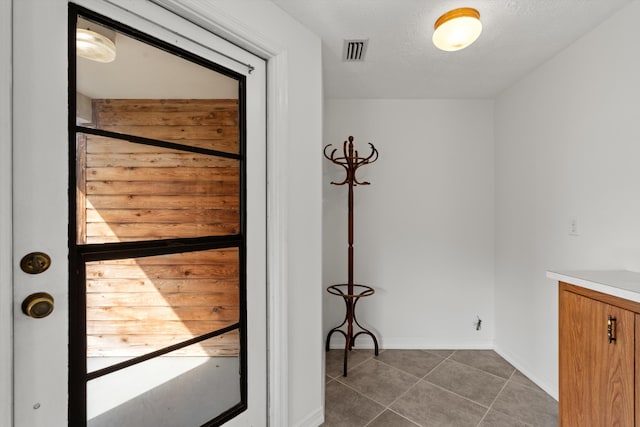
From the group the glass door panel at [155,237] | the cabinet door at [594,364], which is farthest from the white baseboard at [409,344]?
the glass door panel at [155,237]

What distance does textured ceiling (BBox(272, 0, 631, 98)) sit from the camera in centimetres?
147

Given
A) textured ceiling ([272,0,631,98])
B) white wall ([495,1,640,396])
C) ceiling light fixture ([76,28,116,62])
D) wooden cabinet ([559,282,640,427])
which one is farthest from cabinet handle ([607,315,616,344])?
ceiling light fixture ([76,28,116,62])

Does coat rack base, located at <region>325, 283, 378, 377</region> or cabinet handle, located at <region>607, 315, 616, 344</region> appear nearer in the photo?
cabinet handle, located at <region>607, 315, 616, 344</region>

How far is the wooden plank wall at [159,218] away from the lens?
96 centimetres

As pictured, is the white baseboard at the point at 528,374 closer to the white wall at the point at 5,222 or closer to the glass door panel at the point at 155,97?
the glass door panel at the point at 155,97

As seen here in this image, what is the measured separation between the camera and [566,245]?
1.87 m

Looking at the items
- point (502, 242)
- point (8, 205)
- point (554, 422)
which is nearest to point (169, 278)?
point (8, 205)

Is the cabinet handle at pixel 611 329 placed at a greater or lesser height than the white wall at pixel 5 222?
lesser

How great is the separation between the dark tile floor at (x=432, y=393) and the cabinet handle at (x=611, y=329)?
0.93 metres

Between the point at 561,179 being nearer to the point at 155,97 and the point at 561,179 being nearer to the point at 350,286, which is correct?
the point at 350,286

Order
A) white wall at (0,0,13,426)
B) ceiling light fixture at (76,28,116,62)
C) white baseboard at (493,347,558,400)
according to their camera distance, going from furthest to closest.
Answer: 1. white baseboard at (493,347,558,400)
2. ceiling light fixture at (76,28,116,62)
3. white wall at (0,0,13,426)

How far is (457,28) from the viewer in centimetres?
142

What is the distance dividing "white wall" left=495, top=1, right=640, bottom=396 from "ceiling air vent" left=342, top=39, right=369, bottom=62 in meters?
1.37

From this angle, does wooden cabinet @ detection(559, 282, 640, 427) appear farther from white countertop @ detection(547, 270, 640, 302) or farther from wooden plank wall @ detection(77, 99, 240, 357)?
wooden plank wall @ detection(77, 99, 240, 357)
